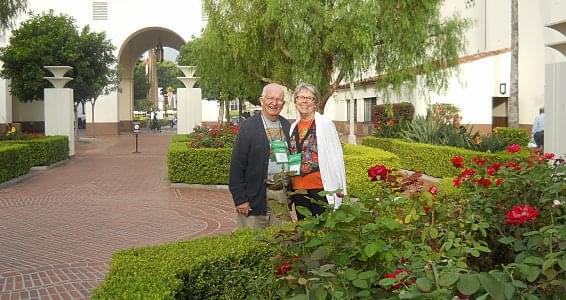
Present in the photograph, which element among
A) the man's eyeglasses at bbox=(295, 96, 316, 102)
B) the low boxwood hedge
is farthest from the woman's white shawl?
the low boxwood hedge

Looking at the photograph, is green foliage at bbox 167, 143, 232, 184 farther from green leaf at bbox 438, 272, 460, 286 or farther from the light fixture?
the light fixture

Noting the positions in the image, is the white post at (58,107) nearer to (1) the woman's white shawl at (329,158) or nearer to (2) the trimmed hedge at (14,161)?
(2) the trimmed hedge at (14,161)

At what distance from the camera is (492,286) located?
6.72 feet

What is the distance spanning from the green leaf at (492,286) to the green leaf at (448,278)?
9cm

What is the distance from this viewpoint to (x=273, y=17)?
1320cm

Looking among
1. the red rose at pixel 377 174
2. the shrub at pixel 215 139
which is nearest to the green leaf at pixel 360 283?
the red rose at pixel 377 174

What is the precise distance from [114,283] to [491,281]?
1.89 m

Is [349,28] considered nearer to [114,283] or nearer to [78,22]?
[114,283]

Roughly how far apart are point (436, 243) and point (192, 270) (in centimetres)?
137

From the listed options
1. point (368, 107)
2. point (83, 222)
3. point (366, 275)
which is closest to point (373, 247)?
point (366, 275)

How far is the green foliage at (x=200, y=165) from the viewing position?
41.3 feet

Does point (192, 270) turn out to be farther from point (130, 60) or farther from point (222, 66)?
point (130, 60)

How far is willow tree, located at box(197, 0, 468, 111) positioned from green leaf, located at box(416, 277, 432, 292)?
36.9ft

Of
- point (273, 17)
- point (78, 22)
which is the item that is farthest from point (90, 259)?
point (78, 22)
